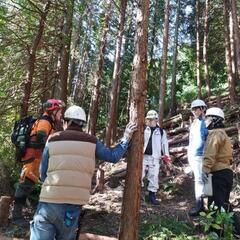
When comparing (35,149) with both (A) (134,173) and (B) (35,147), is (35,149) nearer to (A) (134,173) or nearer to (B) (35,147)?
(B) (35,147)

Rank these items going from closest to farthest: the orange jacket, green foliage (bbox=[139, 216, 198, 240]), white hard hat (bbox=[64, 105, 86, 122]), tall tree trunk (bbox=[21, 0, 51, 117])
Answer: white hard hat (bbox=[64, 105, 86, 122])
green foliage (bbox=[139, 216, 198, 240])
the orange jacket
tall tree trunk (bbox=[21, 0, 51, 117])

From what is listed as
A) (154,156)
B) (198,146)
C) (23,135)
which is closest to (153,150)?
(154,156)

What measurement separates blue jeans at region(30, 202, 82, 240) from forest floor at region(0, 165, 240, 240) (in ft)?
7.63

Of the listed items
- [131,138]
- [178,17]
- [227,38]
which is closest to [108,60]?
[178,17]

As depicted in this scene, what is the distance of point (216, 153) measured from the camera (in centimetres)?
705

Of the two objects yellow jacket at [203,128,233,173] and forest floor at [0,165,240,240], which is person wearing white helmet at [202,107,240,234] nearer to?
yellow jacket at [203,128,233,173]

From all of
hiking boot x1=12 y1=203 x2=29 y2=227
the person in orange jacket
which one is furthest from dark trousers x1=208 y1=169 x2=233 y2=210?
hiking boot x1=12 y1=203 x2=29 y2=227

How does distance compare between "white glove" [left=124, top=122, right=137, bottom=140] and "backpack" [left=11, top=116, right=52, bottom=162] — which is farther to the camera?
"backpack" [left=11, top=116, right=52, bottom=162]

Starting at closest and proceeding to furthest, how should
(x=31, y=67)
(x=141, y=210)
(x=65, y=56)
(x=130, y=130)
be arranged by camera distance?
(x=130, y=130), (x=141, y=210), (x=31, y=67), (x=65, y=56)

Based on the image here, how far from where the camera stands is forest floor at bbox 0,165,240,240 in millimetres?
7715

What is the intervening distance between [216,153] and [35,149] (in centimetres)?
334

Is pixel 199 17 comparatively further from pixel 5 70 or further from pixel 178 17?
pixel 5 70

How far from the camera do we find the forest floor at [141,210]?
7.71m

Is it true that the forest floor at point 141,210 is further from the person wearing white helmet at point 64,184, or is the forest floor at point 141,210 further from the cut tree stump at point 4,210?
the person wearing white helmet at point 64,184
